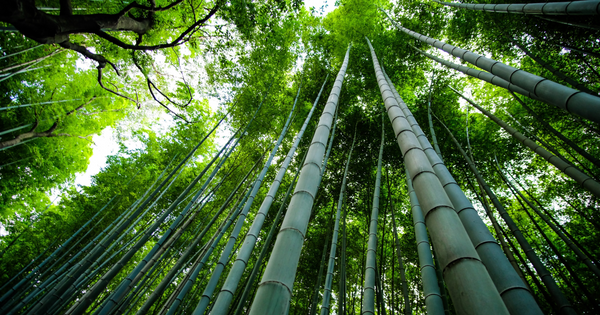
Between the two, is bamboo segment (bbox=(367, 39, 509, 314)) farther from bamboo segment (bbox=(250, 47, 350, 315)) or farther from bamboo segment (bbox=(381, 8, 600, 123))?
bamboo segment (bbox=(381, 8, 600, 123))

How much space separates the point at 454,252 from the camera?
710 millimetres

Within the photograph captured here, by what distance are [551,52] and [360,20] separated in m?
3.51

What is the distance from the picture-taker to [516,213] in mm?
4984

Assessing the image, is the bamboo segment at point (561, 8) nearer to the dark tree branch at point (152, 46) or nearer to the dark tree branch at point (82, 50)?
the dark tree branch at point (152, 46)

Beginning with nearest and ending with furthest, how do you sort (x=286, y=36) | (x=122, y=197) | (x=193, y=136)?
(x=286, y=36), (x=122, y=197), (x=193, y=136)

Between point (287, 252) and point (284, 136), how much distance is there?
12.3 feet

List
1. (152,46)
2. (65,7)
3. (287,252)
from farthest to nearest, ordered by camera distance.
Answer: (152,46), (65,7), (287,252)

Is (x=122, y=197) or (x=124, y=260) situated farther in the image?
(x=122, y=197)

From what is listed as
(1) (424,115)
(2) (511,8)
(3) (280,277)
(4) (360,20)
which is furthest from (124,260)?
(4) (360,20)

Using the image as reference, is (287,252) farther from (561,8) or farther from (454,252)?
(561,8)

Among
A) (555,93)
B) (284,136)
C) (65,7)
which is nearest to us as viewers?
(555,93)

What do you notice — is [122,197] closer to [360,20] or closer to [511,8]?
[360,20]

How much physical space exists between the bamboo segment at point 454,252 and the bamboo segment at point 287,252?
0.48 metres

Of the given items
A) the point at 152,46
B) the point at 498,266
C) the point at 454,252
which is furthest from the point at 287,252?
the point at 152,46
